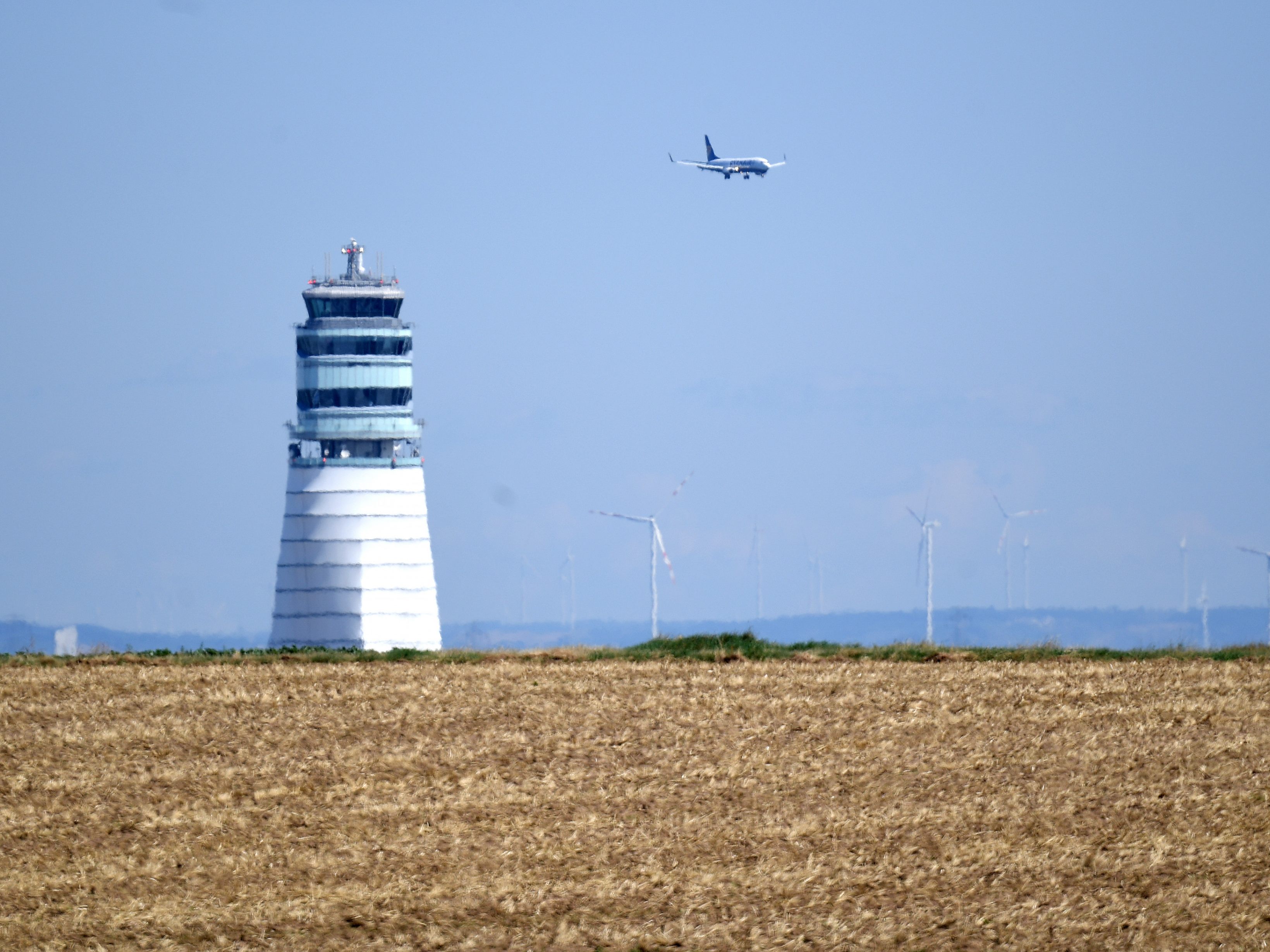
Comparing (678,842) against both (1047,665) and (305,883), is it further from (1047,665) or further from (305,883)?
(1047,665)

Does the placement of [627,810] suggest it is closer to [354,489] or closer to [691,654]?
[691,654]

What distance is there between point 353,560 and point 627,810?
11267 cm

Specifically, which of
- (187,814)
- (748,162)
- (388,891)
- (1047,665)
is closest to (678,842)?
(388,891)

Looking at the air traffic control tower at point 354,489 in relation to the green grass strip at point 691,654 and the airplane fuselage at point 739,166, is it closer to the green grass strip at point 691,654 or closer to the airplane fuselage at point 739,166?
the airplane fuselage at point 739,166

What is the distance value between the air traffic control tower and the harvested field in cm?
9915

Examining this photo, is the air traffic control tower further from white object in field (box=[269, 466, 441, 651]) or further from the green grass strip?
the green grass strip

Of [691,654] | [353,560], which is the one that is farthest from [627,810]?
[353,560]

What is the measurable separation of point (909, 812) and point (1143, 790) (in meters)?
4.82

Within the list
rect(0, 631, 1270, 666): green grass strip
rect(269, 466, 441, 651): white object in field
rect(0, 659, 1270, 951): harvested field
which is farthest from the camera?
rect(269, 466, 441, 651): white object in field

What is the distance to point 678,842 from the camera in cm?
3109

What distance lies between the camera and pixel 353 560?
14325 cm

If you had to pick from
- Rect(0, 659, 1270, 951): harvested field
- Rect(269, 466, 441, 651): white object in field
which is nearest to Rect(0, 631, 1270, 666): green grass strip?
Rect(0, 659, 1270, 951): harvested field

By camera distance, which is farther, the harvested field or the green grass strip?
the green grass strip

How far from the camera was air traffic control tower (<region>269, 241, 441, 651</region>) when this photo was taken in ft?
471
